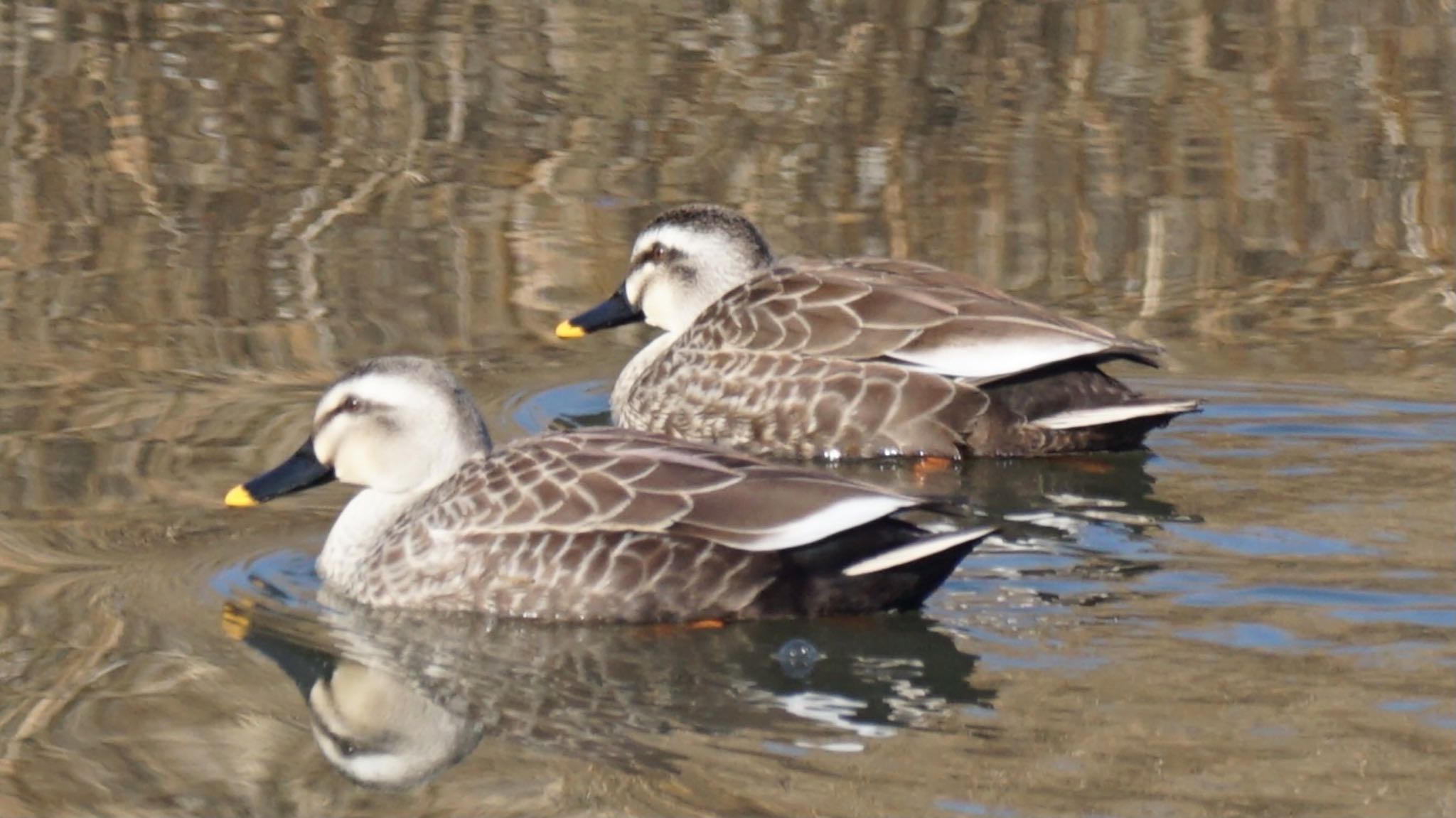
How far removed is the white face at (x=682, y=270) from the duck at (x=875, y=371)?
0.05 ft

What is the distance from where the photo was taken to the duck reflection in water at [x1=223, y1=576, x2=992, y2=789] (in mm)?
6457

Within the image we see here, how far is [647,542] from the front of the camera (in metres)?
7.34

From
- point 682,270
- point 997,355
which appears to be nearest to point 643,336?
point 682,270

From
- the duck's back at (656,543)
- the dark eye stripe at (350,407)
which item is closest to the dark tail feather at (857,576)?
the duck's back at (656,543)

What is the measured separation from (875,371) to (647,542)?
261 centimetres

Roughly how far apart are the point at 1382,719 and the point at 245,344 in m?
5.96

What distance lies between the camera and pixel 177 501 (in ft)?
28.3

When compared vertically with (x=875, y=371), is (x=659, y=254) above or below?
above

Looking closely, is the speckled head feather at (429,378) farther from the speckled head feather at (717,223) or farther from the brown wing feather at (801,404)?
the speckled head feather at (717,223)

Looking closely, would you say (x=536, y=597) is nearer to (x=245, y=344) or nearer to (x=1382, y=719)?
(x=1382, y=719)

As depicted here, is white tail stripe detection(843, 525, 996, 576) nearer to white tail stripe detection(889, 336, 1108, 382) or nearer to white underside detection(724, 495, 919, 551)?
white underside detection(724, 495, 919, 551)

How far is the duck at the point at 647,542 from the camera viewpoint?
285 inches

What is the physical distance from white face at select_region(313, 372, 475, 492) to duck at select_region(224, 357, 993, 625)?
0.22m

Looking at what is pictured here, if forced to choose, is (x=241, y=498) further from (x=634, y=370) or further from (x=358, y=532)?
(x=634, y=370)
